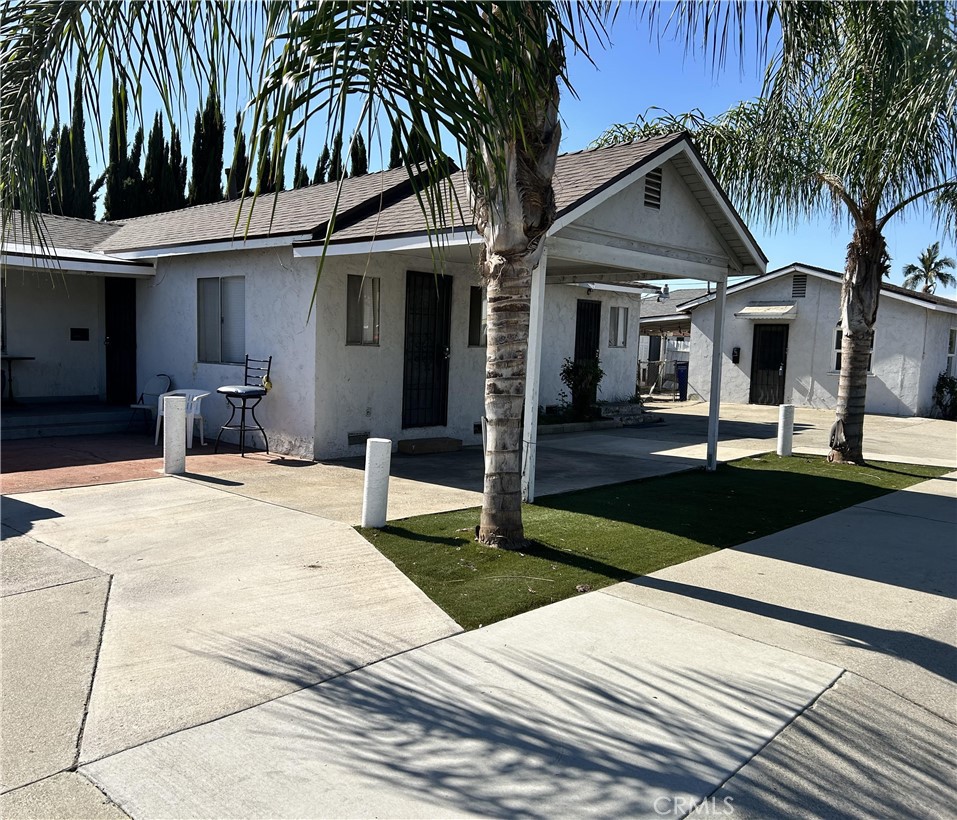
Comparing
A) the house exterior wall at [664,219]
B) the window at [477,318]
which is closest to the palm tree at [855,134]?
the house exterior wall at [664,219]

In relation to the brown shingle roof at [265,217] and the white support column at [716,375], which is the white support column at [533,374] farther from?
the white support column at [716,375]

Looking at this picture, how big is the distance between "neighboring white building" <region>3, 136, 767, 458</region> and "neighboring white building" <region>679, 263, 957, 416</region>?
42.5ft

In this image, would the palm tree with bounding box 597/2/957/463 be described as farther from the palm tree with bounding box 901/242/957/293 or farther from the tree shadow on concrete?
the palm tree with bounding box 901/242/957/293

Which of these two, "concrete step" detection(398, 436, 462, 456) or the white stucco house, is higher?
the white stucco house

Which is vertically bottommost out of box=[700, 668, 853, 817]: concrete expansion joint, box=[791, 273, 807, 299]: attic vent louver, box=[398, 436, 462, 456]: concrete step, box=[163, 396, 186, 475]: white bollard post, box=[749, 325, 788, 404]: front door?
box=[700, 668, 853, 817]: concrete expansion joint

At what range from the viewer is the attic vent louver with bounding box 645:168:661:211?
9.97m

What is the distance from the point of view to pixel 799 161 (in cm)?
1158

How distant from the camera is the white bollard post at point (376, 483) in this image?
6.99m

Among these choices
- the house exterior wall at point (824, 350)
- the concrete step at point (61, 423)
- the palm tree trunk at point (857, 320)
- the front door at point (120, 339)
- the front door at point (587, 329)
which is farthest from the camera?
the house exterior wall at point (824, 350)

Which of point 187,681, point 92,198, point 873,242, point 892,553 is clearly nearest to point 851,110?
point 873,242

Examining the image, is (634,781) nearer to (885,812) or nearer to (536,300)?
(885,812)

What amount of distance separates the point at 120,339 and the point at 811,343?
19518mm

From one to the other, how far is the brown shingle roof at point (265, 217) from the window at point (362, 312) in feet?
3.12

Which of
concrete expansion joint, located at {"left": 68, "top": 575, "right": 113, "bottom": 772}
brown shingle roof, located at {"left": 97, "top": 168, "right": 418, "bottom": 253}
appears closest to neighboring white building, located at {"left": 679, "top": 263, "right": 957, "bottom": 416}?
brown shingle roof, located at {"left": 97, "top": 168, "right": 418, "bottom": 253}
